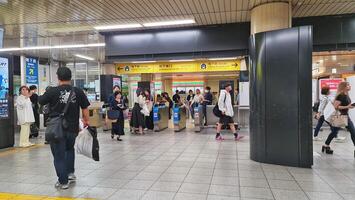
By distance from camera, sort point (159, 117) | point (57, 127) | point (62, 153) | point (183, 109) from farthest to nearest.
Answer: point (183, 109), point (159, 117), point (62, 153), point (57, 127)

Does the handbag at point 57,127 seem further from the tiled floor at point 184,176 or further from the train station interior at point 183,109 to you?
the tiled floor at point 184,176

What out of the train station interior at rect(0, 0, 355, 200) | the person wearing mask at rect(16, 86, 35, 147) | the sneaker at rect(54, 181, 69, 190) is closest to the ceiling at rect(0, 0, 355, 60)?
the train station interior at rect(0, 0, 355, 200)

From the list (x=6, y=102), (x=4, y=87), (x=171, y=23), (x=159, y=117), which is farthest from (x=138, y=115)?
(x=4, y=87)

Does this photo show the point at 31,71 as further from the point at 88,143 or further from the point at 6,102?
the point at 88,143

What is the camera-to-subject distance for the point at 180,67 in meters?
10.5

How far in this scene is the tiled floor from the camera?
344cm

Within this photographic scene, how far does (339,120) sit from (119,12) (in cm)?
555

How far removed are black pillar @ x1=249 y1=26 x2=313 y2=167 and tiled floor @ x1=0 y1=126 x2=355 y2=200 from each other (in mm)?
289

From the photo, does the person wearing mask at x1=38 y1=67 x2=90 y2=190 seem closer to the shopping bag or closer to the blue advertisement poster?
the shopping bag

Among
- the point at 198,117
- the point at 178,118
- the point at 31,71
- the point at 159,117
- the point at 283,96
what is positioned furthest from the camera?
the point at 31,71

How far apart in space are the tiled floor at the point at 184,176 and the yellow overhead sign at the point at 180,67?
4.52 m

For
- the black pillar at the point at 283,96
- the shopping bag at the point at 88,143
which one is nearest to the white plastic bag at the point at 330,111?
the black pillar at the point at 283,96

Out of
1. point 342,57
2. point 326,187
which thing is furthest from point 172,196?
point 342,57

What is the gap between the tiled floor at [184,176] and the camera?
344 cm
